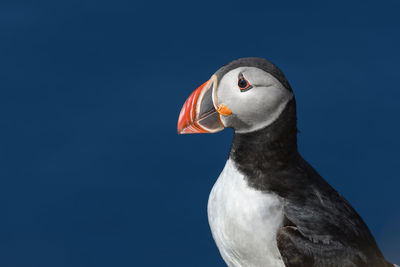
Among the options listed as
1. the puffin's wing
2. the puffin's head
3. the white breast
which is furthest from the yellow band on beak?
the puffin's wing

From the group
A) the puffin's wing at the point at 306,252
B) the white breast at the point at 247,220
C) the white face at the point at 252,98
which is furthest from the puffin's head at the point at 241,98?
the puffin's wing at the point at 306,252

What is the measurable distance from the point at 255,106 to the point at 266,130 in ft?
0.51

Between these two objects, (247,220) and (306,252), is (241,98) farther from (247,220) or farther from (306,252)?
(306,252)

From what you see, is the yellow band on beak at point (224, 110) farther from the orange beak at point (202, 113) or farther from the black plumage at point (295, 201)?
the black plumage at point (295, 201)

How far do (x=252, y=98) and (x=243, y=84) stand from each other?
0.24ft

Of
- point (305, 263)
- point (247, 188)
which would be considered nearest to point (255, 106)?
point (247, 188)

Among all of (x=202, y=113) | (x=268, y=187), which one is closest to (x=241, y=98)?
(x=202, y=113)

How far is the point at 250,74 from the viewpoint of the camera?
401cm

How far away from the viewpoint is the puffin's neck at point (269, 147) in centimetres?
414

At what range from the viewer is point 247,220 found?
4266mm

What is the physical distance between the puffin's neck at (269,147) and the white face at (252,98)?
41 millimetres

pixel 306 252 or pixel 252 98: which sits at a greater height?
pixel 252 98

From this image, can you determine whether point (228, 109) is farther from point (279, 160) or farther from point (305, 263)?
point (305, 263)

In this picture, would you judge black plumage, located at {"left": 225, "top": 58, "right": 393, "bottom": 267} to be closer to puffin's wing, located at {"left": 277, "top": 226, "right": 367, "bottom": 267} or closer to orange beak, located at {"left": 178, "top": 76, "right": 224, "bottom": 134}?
puffin's wing, located at {"left": 277, "top": 226, "right": 367, "bottom": 267}
